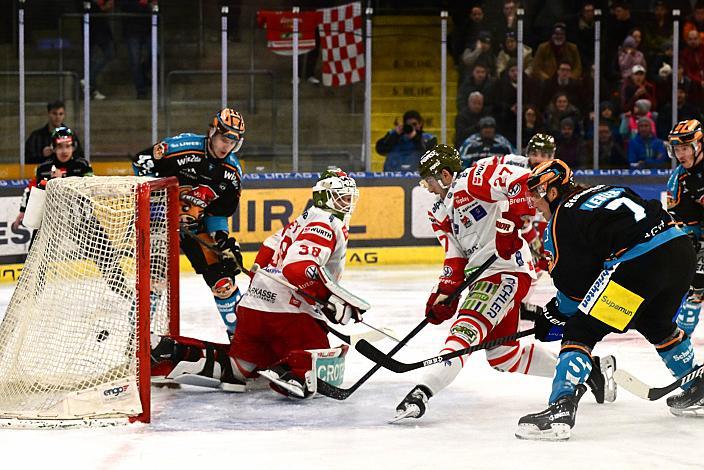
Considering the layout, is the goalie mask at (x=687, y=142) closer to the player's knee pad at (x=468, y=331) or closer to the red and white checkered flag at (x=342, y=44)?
the player's knee pad at (x=468, y=331)

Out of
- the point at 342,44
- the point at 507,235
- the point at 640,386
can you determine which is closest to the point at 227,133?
the point at 507,235

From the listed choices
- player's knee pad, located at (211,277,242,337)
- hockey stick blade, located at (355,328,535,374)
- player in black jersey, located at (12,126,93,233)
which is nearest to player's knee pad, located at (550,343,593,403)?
hockey stick blade, located at (355,328,535,374)

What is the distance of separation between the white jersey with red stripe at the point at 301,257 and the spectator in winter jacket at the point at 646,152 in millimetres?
5269

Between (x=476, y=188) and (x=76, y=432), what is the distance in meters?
1.67

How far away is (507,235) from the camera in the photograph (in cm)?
474

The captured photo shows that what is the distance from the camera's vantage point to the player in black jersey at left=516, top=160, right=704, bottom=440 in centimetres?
416

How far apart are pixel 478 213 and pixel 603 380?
77 centimetres

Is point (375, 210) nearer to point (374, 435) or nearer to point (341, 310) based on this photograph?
point (341, 310)

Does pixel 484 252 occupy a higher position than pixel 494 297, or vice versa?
pixel 484 252

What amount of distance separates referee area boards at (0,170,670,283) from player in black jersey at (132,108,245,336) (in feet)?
9.43

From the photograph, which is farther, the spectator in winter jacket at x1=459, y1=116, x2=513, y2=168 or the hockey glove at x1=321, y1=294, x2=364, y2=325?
the spectator in winter jacket at x1=459, y1=116, x2=513, y2=168

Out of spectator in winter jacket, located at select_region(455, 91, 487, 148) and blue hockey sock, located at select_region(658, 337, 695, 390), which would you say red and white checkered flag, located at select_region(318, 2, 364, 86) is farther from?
blue hockey sock, located at select_region(658, 337, 695, 390)

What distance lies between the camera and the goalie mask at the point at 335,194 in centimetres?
487

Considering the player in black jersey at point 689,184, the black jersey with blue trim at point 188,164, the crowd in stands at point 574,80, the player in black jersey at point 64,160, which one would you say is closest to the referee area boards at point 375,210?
the crowd in stands at point 574,80
